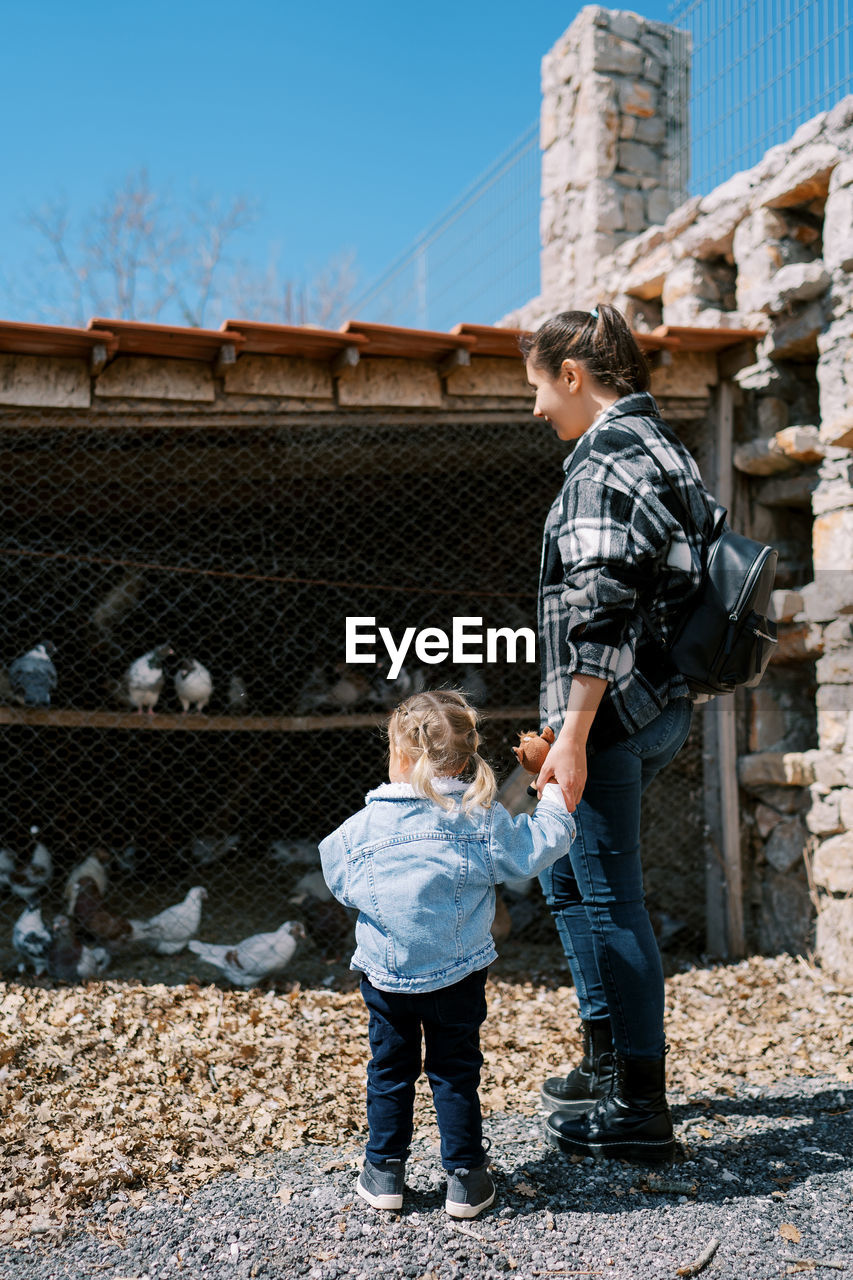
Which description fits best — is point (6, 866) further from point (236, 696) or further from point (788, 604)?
point (788, 604)

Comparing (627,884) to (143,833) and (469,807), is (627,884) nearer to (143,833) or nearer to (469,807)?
(469,807)

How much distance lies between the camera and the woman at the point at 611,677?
2.13m

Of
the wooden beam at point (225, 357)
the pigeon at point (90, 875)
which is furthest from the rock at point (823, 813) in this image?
the pigeon at point (90, 875)

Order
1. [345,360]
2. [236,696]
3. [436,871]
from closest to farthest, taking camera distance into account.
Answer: [436,871]
[345,360]
[236,696]

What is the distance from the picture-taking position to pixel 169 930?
4.63 m

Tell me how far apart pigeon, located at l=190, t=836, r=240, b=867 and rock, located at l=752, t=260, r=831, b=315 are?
3826 millimetres

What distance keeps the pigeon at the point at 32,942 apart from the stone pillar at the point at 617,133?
4744mm

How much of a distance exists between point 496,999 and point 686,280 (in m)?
3.55

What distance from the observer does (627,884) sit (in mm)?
2264

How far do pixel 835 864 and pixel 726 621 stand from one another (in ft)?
8.33

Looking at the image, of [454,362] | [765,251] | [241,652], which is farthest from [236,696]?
[765,251]

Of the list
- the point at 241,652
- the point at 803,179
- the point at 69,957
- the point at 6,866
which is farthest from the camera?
the point at 241,652

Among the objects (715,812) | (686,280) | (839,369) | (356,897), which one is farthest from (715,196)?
(356,897)

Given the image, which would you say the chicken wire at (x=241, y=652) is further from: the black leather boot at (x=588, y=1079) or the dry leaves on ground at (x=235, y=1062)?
the black leather boot at (x=588, y=1079)
